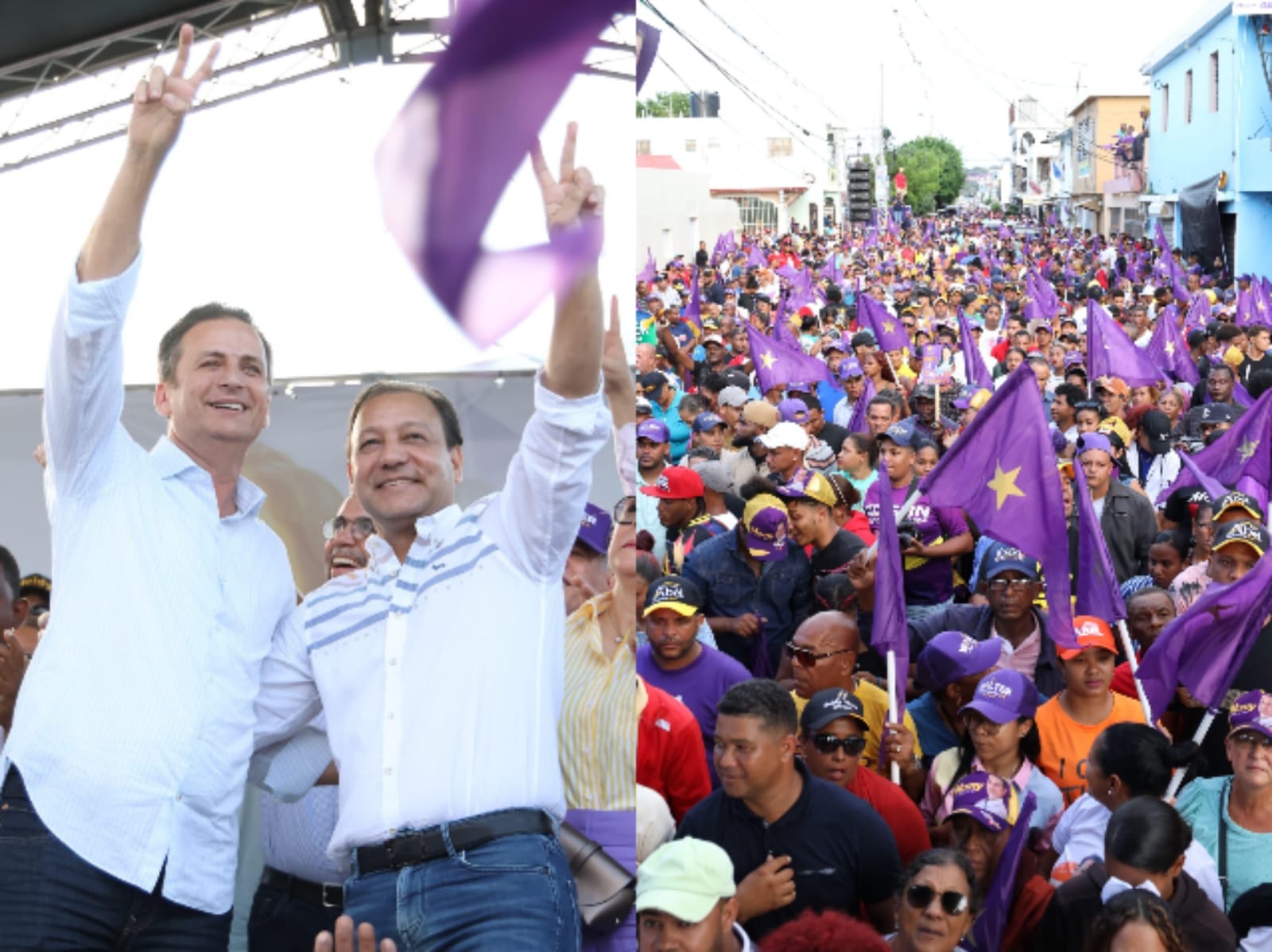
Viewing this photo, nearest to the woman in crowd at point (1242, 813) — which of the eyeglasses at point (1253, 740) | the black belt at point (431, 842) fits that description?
the eyeglasses at point (1253, 740)

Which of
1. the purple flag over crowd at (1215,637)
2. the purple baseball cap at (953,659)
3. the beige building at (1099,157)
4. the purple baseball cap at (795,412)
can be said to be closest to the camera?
the purple flag over crowd at (1215,637)

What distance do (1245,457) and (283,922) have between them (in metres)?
6.24

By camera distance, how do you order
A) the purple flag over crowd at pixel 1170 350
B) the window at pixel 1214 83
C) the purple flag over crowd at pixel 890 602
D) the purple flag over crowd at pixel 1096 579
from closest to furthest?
the purple flag over crowd at pixel 890 602
the purple flag over crowd at pixel 1096 579
the purple flag over crowd at pixel 1170 350
the window at pixel 1214 83

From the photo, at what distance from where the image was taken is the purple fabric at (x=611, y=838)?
2246 mm

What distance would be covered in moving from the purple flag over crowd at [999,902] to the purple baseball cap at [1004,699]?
2.13 ft

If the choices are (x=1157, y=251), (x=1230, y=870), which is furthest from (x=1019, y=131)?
(x=1230, y=870)

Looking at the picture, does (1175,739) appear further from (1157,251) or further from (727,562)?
(1157,251)

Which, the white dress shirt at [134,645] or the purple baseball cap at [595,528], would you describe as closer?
the white dress shirt at [134,645]

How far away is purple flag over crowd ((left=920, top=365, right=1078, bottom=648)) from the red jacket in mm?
1950

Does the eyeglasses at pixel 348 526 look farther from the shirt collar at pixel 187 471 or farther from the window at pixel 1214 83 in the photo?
the window at pixel 1214 83

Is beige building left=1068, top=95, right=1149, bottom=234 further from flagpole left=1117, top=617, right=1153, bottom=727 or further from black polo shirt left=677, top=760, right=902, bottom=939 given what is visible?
black polo shirt left=677, top=760, right=902, bottom=939

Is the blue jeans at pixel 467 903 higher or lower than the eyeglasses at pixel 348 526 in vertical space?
lower

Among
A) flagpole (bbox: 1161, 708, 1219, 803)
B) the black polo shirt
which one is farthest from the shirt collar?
flagpole (bbox: 1161, 708, 1219, 803)

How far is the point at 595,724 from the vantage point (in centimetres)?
229
